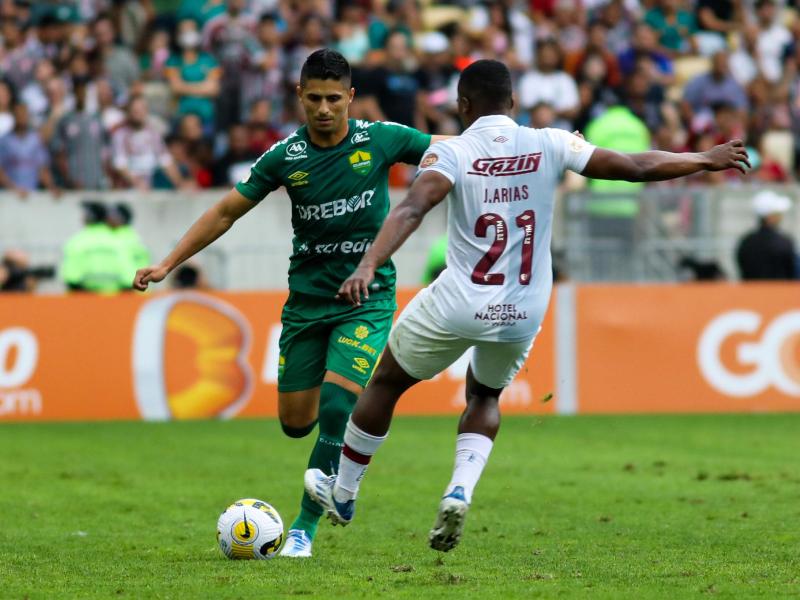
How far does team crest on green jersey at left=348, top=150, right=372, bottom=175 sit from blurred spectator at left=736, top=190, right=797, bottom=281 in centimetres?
1042

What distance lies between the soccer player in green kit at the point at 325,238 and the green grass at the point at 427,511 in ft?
2.70

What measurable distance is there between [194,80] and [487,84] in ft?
45.3

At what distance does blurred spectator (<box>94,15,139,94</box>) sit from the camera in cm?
2075

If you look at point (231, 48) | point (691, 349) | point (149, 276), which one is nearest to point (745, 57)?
point (691, 349)

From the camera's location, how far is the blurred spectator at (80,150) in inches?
744

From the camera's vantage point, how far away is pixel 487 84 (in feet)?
23.9

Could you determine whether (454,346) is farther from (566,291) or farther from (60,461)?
(566,291)

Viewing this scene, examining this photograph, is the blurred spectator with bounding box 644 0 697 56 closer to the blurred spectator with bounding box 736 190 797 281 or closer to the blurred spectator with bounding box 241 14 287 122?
the blurred spectator with bounding box 736 190 797 281

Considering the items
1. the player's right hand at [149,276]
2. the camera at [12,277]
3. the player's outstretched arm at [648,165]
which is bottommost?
the camera at [12,277]

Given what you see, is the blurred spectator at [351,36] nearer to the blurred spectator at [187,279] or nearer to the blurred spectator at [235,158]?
the blurred spectator at [235,158]

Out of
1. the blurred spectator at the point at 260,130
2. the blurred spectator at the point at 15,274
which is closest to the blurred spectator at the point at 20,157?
the blurred spectator at the point at 15,274

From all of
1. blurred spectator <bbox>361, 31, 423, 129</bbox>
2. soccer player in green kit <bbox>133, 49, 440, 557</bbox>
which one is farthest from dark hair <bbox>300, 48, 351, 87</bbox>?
blurred spectator <bbox>361, 31, 423, 129</bbox>

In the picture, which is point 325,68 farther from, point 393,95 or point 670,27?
point 670,27

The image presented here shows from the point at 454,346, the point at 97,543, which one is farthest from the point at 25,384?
the point at 454,346
